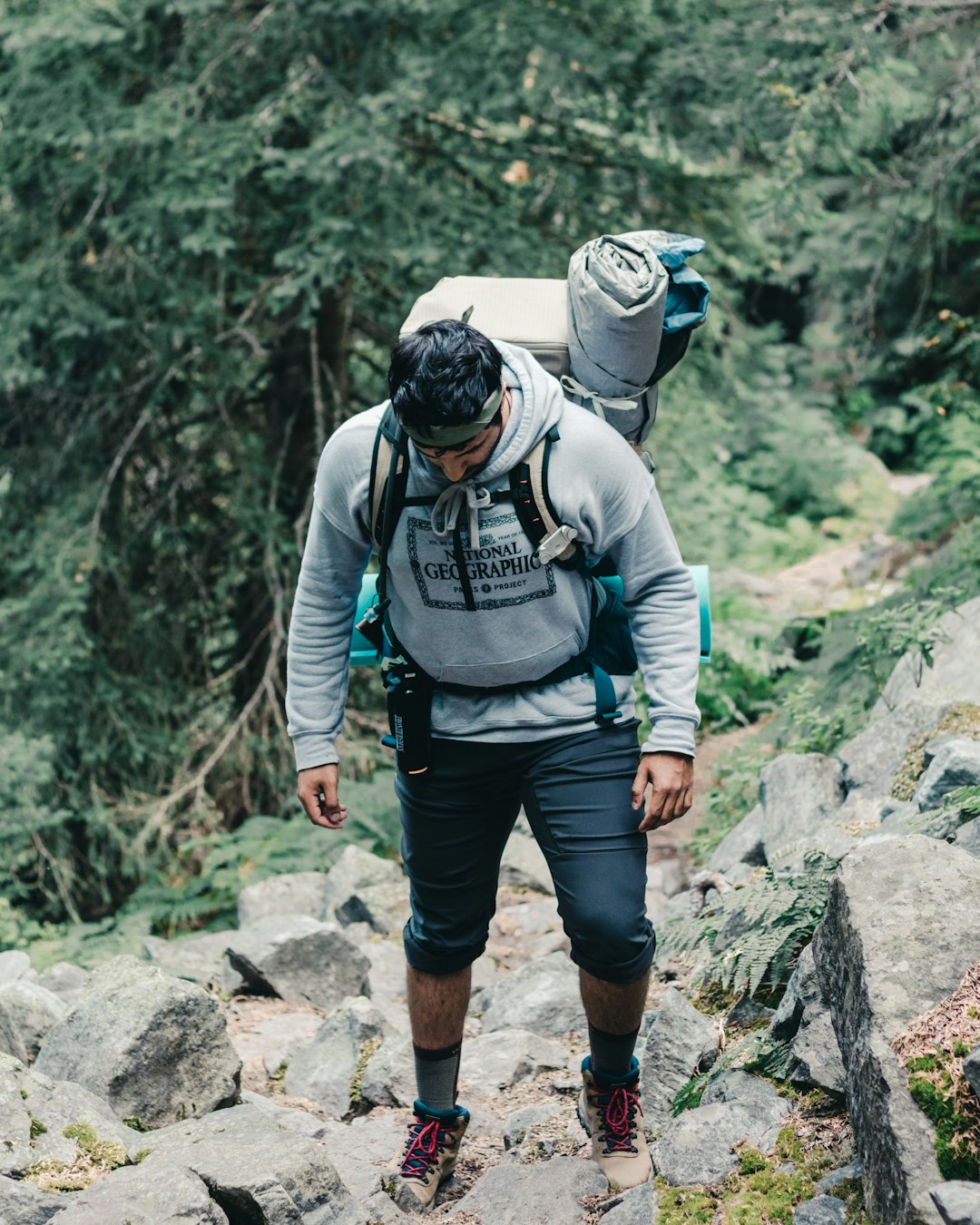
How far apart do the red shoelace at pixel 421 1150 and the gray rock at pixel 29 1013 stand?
1.48 meters

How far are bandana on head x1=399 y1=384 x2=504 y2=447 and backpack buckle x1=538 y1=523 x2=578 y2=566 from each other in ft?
1.04

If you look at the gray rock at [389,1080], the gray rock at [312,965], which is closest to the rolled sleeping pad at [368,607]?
the gray rock at [389,1080]

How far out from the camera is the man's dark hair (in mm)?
2801

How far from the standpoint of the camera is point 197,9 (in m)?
7.61

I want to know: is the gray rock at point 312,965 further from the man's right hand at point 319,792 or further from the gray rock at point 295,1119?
the man's right hand at point 319,792

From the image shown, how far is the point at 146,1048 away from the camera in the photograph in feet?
12.6

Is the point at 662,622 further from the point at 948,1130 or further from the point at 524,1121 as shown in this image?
the point at 524,1121

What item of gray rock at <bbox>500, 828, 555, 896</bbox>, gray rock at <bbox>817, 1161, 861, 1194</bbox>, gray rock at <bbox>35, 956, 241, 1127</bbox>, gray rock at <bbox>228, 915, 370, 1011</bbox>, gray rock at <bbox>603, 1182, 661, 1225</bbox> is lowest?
gray rock at <bbox>500, 828, 555, 896</bbox>

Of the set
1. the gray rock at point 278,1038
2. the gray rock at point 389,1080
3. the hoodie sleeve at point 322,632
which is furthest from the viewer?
the gray rock at point 278,1038

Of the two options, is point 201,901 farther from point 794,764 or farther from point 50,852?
point 794,764

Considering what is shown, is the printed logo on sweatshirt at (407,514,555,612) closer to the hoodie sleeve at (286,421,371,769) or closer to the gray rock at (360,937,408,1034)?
the hoodie sleeve at (286,421,371,769)

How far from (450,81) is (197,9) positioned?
1583 millimetres

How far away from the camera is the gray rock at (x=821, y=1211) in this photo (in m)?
2.65

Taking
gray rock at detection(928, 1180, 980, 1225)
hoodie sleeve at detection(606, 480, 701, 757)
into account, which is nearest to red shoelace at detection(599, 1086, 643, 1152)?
hoodie sleeve at detection(606, 480, 701, 757)
